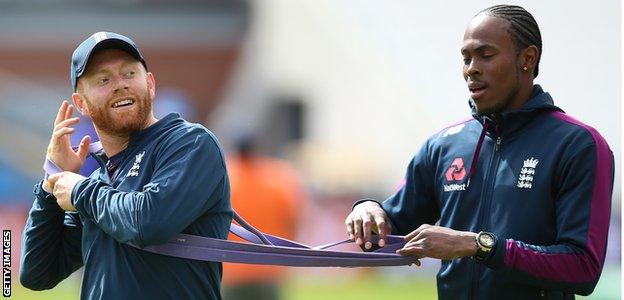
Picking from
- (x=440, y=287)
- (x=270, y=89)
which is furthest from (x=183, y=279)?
(x=270, y=89)

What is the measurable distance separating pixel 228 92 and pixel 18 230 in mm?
23395

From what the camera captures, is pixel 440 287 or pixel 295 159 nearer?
pixel 440 287

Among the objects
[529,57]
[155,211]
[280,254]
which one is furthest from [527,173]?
[155,211]

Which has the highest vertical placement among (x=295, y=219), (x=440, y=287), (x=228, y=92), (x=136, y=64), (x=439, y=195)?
(x=136, y=64)

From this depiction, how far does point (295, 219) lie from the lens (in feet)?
35.6

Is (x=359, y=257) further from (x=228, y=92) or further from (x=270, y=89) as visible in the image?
(x=228, y=92)

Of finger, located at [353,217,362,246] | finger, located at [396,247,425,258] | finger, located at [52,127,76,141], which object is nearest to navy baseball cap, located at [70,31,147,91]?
finger, located at [52,127,76,141]

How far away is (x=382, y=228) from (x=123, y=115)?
3.46 ft

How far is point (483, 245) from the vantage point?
15.2 feet

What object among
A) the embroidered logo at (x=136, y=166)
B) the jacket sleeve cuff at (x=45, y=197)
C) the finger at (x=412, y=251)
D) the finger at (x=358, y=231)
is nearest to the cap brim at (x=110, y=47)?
the embroidered logo at (x=136, y=166)

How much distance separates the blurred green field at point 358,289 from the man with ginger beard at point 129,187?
8312 mm

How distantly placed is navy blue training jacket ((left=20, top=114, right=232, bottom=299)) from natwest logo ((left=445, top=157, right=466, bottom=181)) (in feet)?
2.77

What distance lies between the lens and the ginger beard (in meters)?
4.88

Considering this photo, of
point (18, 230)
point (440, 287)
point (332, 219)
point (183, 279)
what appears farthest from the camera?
point (332, 219)
